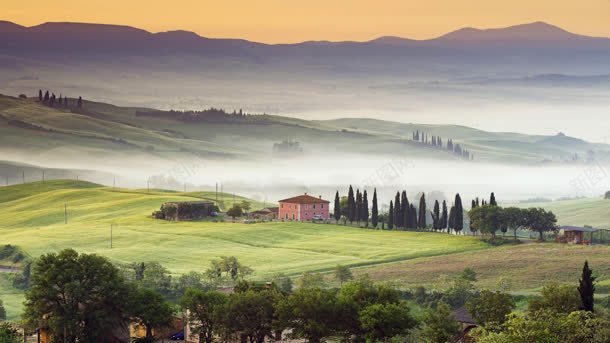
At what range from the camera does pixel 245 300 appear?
9812cm

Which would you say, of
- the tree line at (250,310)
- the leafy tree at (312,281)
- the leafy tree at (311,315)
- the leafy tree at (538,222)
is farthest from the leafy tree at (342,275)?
the leafy tree at (311,315)

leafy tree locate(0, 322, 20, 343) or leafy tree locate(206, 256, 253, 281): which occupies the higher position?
leafy tree locate(206, 256, 253, 281)

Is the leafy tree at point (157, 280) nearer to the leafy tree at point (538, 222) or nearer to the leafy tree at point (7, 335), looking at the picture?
the leafy tree at point (7, 335)

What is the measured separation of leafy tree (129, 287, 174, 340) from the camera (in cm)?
10112

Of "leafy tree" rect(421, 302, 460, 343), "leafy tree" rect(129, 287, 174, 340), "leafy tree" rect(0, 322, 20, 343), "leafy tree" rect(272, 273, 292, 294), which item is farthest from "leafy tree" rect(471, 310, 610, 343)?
"leafy tree" rect(272, 273, 292, 294)

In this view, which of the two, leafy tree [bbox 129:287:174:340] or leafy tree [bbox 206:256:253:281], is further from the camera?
leafy tree [bbox 206:256:253:281]

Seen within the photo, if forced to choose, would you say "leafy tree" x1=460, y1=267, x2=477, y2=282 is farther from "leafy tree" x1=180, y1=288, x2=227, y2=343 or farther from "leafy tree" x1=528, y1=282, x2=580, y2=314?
"leafy tree" x1=180, y1=288, x2=227, y2=343

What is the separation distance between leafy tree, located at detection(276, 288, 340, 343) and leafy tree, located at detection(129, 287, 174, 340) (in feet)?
35.4

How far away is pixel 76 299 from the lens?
328 ft

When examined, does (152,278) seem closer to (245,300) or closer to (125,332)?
(125,332)

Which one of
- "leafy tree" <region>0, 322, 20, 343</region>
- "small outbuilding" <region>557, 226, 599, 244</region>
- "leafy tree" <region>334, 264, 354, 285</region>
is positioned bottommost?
"leafy tree" <region>0, 322, 20, 343</region>

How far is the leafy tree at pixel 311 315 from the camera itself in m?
95.1

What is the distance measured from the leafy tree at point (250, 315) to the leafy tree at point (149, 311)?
19.8 feet

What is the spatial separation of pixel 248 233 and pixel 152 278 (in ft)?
172
